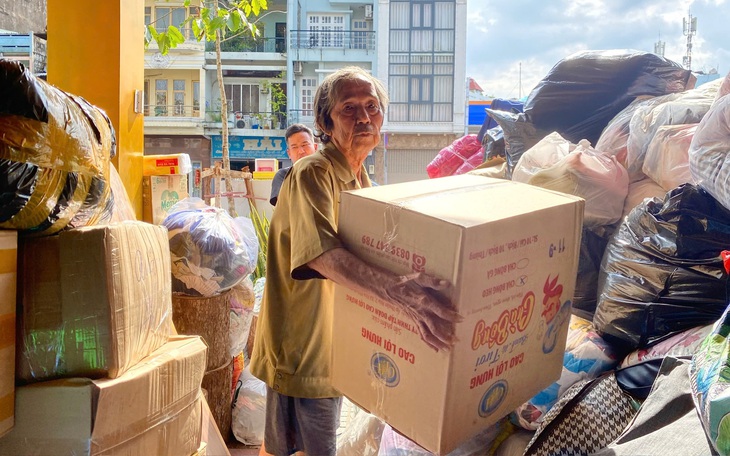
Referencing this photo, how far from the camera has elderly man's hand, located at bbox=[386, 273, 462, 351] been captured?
104 cm

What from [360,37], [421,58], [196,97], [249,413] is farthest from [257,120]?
[249,413]

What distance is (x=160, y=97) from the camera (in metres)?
17.5

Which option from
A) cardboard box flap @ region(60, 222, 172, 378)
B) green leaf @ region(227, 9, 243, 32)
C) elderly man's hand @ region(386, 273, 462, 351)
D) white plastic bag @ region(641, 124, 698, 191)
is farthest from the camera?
green leaf @ region(227, 9, 243, 32)

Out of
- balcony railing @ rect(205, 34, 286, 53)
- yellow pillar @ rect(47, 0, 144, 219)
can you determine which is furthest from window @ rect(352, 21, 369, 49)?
yellow pillar @ rect(47, 0, 144, 219)

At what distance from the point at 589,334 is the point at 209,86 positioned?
1745cm

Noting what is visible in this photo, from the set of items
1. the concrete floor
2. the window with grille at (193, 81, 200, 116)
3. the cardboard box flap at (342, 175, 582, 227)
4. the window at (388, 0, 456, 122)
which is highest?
the window at (388, 0, 456, 122)

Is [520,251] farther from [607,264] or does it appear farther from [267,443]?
[267,443]

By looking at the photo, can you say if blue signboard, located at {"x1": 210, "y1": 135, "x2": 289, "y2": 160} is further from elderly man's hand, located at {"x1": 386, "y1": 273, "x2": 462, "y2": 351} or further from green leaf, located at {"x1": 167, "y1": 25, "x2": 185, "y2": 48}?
elderly man's hand, located at {"x1": 386, "y1": 273, "x2": 462, "y2": 351}

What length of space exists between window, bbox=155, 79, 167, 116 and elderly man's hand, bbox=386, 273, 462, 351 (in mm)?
17794

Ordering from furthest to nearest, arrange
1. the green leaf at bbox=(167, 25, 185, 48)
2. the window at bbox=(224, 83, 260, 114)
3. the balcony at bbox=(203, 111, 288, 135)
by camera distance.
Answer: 1. the window at bbox=(224, 83, 260, 114)
2. the balcony at bbox=(203, 111, 288, 135)
3. the green leaf at bbox=(167, 25, 185, 48)

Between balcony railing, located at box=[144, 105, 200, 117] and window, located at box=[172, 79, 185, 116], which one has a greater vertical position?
window, located at box=[172, 79, 185, 116]

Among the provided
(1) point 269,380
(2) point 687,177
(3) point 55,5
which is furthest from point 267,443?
(3) point 55,5

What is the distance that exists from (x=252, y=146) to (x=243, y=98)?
1616mm

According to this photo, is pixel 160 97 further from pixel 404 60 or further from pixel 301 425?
pixel 301 425
